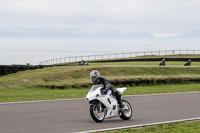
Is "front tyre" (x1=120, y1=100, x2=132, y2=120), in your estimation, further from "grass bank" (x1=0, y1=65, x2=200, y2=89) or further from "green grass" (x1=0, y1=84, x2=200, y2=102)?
"grass bank" (x1=0, y1=65, x2=200, y2=89)

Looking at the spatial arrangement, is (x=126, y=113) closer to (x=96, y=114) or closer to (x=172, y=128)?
(x=96, y=114)

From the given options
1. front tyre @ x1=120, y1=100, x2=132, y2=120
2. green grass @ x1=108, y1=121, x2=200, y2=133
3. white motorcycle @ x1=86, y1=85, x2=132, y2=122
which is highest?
white motorcycle @ x1=86, y1=85, x2=132, y2=122

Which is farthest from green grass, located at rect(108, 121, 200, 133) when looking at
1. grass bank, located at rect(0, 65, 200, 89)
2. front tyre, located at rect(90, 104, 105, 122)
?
grass bank, located at rect(0, 65, 200, 89)

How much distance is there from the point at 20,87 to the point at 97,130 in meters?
15.3

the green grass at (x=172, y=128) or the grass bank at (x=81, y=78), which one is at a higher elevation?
the grass bank at (x=81, y=78)

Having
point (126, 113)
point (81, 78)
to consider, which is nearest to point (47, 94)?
point (126, 113)

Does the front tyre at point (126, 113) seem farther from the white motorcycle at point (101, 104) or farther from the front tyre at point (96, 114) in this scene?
the front tyre at point (96, 114)

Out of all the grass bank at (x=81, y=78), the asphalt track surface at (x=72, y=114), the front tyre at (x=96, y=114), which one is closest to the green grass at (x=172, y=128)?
the asphalt track surface at (x=72, y=114)

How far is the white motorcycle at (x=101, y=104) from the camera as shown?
9.74 meters

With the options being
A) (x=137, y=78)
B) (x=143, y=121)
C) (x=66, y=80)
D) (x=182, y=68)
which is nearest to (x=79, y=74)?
(x=66, y=80)

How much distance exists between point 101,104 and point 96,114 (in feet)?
1.05

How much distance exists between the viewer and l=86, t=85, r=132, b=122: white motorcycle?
9.74m

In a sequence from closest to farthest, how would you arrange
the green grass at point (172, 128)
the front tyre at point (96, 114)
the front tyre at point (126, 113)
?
the green grass at point (172, 128) < the front tyre at point (96, 114) < the front tyre at point (126, 113)

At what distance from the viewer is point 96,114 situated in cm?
994
